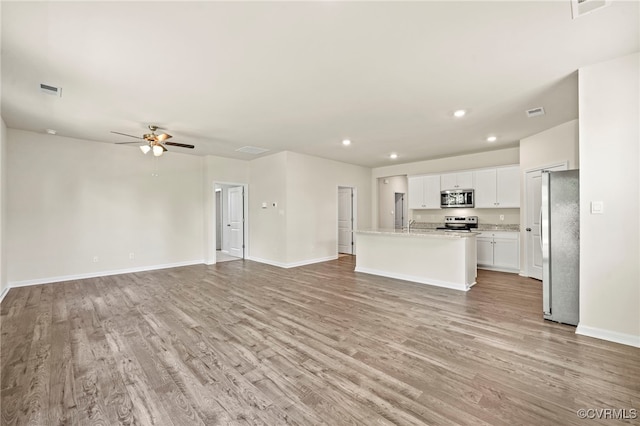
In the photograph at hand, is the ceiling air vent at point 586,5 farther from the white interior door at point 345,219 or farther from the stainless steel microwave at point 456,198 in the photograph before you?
the white interior door at point 345,219

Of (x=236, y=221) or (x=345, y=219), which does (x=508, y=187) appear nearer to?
(x=345, y=219)

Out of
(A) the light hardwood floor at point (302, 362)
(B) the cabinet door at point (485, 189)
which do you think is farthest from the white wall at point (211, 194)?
(B) the cabinet door at point (485, 189)

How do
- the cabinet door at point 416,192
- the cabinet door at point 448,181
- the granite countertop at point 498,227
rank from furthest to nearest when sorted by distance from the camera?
the cabinet door at point 416,192
the cabinet door at point 448,181
the granite countertop at point 498,227

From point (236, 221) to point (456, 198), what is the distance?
5.98 m

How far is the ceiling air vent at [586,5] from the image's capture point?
1.91 m

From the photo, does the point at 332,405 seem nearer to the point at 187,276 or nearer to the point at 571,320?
the point at 571,320

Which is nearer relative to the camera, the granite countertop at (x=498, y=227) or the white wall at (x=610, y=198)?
the white wall at (x=610, y=198)

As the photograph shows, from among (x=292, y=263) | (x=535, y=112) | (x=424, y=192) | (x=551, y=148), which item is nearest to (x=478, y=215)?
(x=424, y=192)

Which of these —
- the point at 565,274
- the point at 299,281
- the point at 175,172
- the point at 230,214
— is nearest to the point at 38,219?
the point at 175,172

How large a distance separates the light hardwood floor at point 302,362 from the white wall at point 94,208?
116cm

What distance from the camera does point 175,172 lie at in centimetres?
654

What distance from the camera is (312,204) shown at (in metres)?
6.97

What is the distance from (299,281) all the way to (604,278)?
4097 millimetres

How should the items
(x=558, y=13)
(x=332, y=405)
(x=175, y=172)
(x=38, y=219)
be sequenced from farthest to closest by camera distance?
(x=175, y=172), (x=38, y=219), (x=558, y=13), (x=332, y=405)
